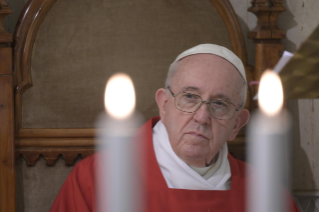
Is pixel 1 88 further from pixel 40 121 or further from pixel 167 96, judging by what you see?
pixel 167 96

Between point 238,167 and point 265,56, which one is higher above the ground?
point 265,56

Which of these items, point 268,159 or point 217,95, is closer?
point 268,159

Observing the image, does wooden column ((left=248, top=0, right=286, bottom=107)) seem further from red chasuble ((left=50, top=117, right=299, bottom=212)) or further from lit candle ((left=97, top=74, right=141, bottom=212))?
lit candle ((left=97, top=74, right=141, bottom=212))

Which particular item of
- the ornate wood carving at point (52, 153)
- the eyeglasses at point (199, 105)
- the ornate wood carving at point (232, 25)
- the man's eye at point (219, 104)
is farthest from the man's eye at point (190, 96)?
the ornate wood carving at point (52, 153)

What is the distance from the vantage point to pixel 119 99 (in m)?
0.53

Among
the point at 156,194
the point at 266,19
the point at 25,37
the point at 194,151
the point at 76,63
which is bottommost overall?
the point at 156,194

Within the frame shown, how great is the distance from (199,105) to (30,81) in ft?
3.72

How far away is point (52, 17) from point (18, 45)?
0.27 metres

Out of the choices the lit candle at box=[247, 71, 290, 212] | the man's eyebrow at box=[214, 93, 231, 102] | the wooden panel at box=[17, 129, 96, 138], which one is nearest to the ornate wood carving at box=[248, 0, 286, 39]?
the man's eyebrow at box=[214, 93, 231, 102]

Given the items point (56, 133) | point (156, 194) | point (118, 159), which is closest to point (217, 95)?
point (156, 194)

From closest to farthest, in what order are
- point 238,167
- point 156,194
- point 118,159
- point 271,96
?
point 118,159 → point 271,96 → point 156,194 → point 238,167

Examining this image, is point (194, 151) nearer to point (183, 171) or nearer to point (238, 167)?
point (183, 171)

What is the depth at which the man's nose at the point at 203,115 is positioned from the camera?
181 centimetres

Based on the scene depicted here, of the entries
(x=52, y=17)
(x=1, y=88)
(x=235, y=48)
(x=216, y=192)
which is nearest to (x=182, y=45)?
(x=235, y=48)
